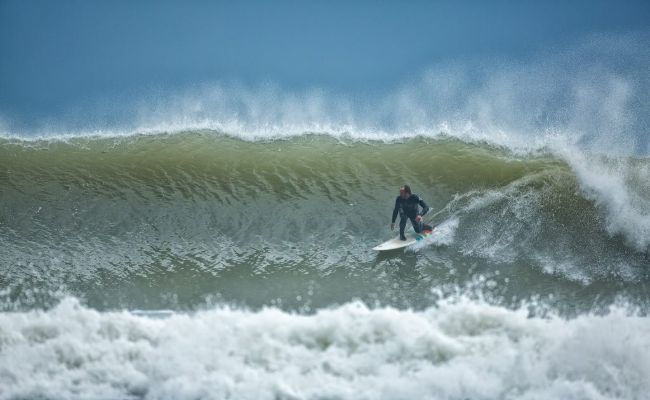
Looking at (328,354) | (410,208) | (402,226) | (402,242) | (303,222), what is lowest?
(328,354)

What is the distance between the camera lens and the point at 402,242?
399 inches

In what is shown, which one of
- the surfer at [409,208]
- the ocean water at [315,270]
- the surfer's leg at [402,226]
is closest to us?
the ocean water at [315,270]

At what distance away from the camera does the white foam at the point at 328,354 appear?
7297 mm

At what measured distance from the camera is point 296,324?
820 centimetres

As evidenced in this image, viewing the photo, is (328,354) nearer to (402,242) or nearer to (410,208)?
(402,242)

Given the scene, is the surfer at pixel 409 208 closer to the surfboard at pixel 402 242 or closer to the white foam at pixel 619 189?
the surfboard at pixel 402 242

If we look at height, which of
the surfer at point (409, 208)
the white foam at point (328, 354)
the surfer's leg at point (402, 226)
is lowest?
the white foam at point (328, 354)

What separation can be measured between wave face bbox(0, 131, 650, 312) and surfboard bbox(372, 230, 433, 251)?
0.43ft

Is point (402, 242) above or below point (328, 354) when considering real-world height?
above

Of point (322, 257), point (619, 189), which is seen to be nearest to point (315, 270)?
point (322, 257)

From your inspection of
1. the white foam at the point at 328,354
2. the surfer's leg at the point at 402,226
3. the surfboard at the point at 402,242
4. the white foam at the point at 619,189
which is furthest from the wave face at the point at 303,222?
the white foam at the point at 328,354

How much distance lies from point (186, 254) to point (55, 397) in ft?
11.0

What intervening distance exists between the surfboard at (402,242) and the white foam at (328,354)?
1562 mm

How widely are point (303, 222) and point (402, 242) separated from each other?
1.78 m
